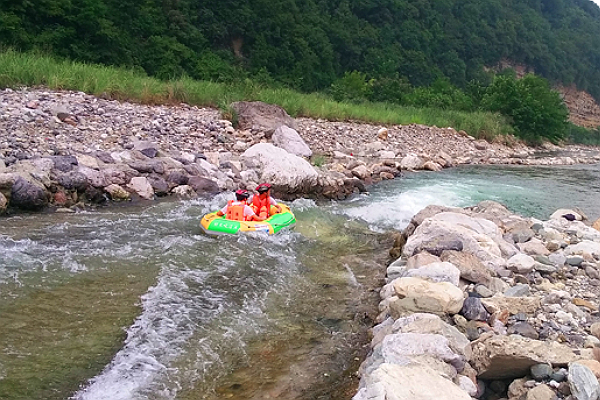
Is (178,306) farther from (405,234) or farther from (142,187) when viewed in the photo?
(142,187)

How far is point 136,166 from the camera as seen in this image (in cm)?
869

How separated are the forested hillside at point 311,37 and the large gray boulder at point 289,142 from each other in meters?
9.43

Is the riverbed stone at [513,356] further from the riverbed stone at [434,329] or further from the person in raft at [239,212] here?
the person in raft at [239,212]

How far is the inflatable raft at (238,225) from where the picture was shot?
268 inches

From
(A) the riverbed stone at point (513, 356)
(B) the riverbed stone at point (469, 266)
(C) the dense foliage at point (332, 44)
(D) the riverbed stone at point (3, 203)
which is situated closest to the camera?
(A) the riverbed stone at point (513, 356)

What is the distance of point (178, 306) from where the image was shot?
15.1 feet

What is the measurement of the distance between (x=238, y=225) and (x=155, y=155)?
3217 mm

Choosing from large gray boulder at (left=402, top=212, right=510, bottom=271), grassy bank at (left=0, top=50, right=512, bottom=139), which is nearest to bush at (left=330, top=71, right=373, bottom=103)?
grassy bank at (left=0, top=50, right=512, bottom=139)

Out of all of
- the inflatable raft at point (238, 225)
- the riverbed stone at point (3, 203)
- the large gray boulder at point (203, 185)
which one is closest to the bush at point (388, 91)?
the large gray boulder at point (203, 185)

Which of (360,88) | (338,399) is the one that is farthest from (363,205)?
(360,88)

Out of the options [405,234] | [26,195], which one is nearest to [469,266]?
[405,234]

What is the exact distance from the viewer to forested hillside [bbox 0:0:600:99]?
21.5m

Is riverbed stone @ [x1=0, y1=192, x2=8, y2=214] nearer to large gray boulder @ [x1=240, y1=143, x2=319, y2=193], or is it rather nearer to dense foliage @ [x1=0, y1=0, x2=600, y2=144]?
large gray boulder @ [x1=240, y1=143, x2=319, y2=193]

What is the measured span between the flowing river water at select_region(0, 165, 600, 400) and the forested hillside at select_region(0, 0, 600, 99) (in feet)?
50.1
